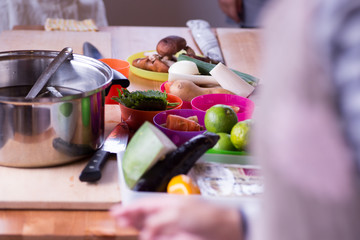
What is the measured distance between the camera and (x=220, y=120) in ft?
3.87

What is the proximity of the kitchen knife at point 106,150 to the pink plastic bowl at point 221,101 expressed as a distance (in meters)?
0.24

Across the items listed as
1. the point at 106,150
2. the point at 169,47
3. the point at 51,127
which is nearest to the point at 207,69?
the point at 169,47

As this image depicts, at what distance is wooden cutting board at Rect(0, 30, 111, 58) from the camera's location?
1.98 meters

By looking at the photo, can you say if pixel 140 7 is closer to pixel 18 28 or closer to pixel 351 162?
pixel 18 28

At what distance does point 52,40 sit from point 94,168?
1163 millimetres

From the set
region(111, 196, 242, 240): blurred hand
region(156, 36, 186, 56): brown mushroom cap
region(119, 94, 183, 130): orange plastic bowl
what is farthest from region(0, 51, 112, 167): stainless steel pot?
region(156, 36, 186, 56): brown mushroom cap

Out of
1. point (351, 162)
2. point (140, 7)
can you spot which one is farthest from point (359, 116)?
point (140, 7)

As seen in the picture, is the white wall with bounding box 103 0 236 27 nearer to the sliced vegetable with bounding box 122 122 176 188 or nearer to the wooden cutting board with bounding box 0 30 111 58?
the wooden cutting board with bounding box 0 30 111 58

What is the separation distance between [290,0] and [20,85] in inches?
35.5

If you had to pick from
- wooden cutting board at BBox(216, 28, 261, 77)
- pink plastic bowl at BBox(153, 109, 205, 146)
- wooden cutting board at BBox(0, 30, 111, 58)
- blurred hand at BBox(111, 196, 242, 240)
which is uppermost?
blurred hand at BBox(111, 196, 242, 240)

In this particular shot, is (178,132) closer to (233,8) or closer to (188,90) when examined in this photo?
(188,90)

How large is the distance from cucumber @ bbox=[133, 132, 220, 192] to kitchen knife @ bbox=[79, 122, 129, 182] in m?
0.12

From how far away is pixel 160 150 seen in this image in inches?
37.9

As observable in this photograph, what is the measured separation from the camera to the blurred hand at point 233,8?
280 cm
